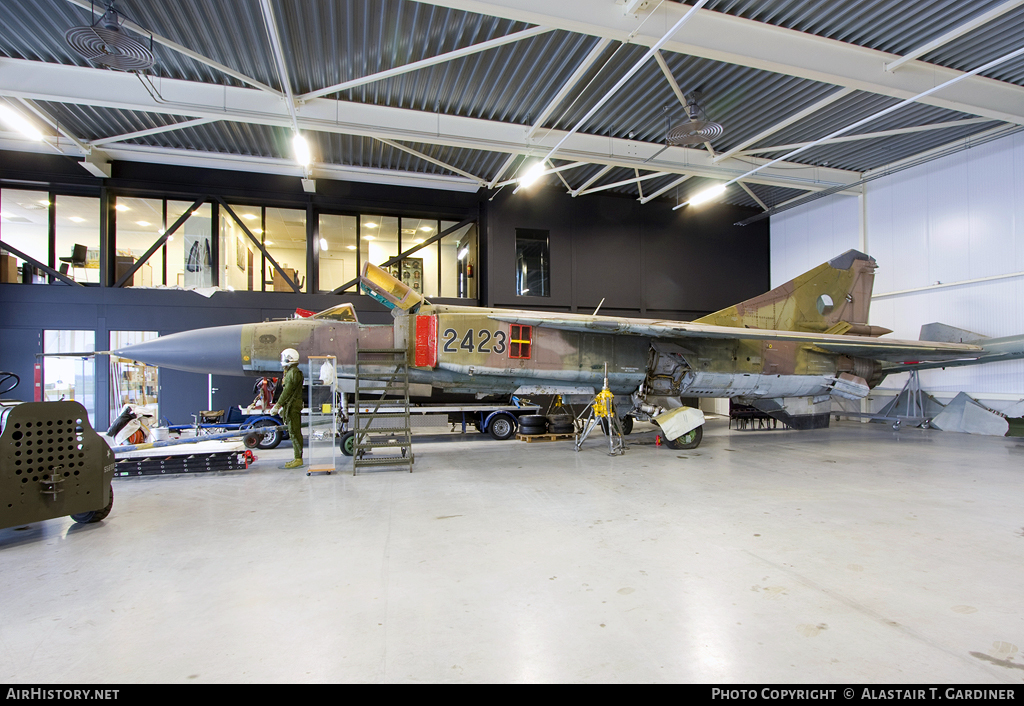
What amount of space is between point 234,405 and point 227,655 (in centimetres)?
1157

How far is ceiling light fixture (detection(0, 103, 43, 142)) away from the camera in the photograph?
30.1 feet

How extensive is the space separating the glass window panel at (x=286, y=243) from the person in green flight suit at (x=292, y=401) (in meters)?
7.20

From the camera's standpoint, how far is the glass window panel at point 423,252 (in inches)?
574

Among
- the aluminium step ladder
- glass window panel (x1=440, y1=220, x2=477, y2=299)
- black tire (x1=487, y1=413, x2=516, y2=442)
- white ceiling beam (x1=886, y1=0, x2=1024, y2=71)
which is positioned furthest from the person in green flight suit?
white ceiling beam (x1=886, y1=0, x2=1024, y2=71)

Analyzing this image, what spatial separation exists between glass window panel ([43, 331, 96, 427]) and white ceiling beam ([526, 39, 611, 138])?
40.8 ft

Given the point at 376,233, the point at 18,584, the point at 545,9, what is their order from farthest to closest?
the point at 376,233, the point at 545,9, the point at 18,584

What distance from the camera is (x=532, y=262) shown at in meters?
14.9

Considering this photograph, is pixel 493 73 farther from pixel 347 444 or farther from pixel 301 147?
pixel 347 444

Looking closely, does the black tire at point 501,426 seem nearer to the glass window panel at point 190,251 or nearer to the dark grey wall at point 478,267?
the dark grey wall at point 478,267

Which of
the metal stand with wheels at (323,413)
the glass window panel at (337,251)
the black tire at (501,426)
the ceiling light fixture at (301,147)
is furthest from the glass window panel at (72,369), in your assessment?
the black tire at (501,426)

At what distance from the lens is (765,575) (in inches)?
129

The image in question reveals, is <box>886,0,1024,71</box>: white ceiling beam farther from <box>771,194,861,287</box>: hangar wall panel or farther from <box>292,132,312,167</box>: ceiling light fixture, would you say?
<box>292,132,312,167</box>: ceiling light fixture
